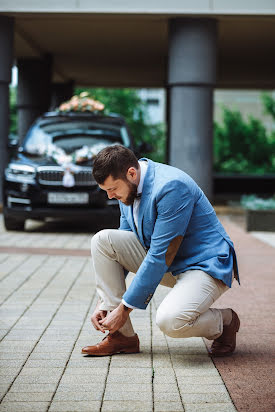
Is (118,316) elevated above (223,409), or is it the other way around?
(118,316)

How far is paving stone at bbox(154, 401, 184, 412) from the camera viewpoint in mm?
3463

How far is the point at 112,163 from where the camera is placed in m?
3.96

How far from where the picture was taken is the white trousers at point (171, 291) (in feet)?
14.0

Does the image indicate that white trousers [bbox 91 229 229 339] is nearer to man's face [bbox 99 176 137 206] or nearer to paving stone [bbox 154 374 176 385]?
paving stone [bbox 154 374 176 385]

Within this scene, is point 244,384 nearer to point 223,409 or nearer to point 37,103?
point 223,409

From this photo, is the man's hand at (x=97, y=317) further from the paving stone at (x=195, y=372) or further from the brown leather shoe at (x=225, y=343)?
the brown leather shoe at (x=225, y=343)

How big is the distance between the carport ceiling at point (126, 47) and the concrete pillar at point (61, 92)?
433mm

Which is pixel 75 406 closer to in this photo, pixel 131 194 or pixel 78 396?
pixel 78 396

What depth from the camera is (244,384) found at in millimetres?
3906

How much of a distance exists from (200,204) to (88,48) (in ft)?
59.5

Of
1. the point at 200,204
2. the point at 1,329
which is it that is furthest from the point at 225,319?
the point at 1,329

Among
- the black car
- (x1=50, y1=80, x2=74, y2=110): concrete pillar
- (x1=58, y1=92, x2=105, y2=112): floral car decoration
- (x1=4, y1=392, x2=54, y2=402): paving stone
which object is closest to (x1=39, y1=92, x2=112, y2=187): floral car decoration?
the black car

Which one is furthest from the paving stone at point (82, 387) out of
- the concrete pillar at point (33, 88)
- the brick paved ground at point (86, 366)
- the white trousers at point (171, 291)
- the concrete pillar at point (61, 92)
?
the concrete pillar at point (61, 92)

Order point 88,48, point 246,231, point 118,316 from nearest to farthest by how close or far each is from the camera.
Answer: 1. point 118,316
2. point 246,231
3. point 88,48
